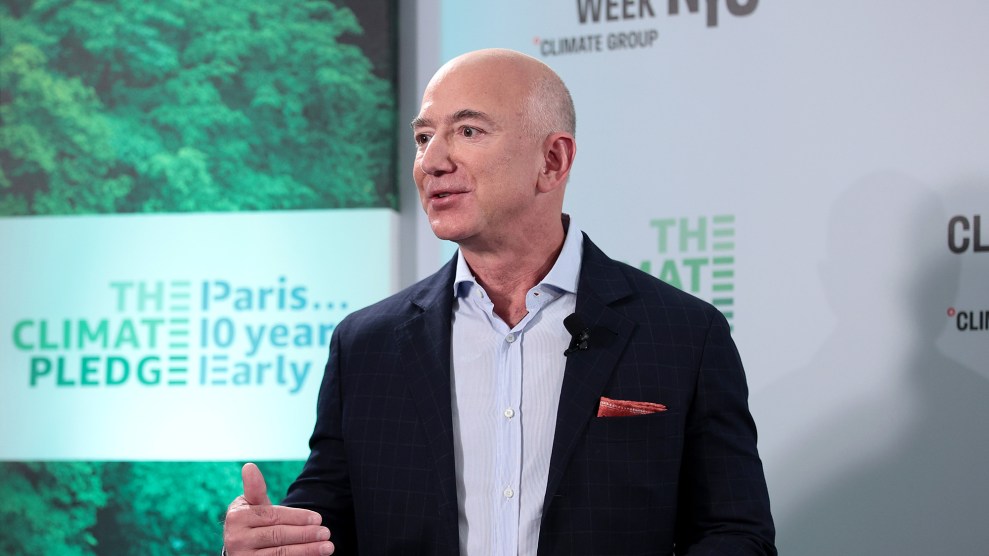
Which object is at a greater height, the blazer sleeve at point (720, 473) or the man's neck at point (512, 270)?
the man's neck at point (512, 270)

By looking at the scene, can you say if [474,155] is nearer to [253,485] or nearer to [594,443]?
[594,443]

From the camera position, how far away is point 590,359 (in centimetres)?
198

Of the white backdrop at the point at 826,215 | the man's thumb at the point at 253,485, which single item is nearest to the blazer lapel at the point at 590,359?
the man's thumb at the point at 253,485

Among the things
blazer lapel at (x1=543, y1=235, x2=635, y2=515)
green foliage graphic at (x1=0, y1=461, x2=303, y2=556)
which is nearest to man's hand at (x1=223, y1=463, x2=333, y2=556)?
blazer lapel at (x1=543, y1=235, x2=635, y2=515)

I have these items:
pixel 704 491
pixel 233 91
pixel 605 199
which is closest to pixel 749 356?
pixel 605 199

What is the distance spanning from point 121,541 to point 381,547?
7.32 feet

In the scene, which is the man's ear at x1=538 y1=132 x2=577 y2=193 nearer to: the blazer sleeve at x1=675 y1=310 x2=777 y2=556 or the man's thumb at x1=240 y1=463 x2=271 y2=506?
the blazer sleeve at x1=675 y1=310 x2=777 y2=556

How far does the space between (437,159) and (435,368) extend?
1.31 ft

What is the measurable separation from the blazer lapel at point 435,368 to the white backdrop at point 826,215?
1326 mm

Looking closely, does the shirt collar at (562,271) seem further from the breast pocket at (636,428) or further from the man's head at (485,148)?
the breast pocket at (636,428)

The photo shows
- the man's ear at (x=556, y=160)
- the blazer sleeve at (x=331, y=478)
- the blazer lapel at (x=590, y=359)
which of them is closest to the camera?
the blazer lapel at (x=590, y=359)

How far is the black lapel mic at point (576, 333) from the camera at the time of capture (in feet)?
6.52

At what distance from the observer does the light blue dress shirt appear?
6.26 ft

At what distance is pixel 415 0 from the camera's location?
3740 millimetres
